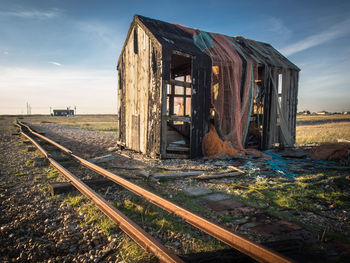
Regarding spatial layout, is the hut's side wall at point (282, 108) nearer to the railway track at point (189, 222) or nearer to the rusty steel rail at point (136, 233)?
the railway track at point (189, 222)

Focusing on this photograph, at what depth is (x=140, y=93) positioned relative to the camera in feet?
28.2

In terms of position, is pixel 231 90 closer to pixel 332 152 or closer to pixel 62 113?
pixel 332 152

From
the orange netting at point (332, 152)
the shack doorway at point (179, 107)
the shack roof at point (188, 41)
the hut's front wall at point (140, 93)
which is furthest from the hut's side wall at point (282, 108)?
the hut's front wall at point (140, 93)

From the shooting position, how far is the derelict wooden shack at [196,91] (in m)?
7.61

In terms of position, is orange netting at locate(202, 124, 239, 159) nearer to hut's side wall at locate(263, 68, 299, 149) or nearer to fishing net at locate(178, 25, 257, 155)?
fishing net at locate(178, 25, 257, 155)

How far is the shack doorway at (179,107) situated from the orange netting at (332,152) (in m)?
4.97

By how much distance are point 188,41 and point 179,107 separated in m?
3.49

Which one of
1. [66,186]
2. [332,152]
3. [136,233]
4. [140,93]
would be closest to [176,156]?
[140,93]

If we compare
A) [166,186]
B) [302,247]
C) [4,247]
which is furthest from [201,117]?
[4,247]

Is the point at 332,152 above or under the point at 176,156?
above

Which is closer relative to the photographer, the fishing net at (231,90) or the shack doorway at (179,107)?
the shack doorway at (179,107)

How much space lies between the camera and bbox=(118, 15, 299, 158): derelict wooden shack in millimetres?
7608

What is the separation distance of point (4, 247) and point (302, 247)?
3.50 m

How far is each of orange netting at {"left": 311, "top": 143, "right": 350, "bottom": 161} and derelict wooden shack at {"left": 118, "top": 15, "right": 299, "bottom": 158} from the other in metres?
2.52
